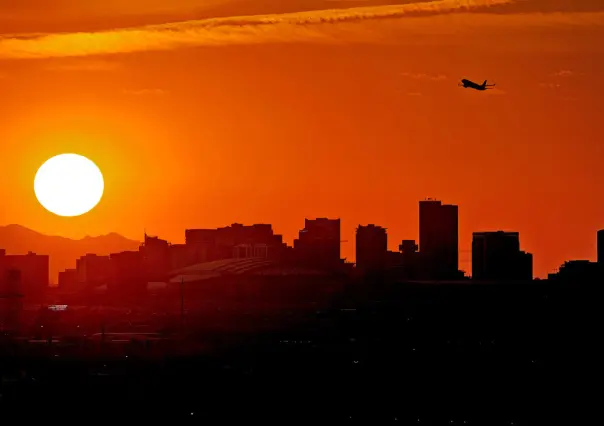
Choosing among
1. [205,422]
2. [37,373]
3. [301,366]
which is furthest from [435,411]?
[37,373]

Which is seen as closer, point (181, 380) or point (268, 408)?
point (268, 408)

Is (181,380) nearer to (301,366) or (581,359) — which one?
(301,366)

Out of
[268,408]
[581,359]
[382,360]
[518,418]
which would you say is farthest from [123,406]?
[581,359]

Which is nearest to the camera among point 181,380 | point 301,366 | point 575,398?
point 575,398

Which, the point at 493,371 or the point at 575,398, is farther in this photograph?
the point at 493,371

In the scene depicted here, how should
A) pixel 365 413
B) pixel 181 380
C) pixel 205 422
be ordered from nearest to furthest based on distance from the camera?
pixel 205 422 → pixel 365 413 → pixel 181 380

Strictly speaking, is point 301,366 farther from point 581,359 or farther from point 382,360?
point 581,359

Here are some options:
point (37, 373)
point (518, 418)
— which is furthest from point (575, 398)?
point (37, 373)

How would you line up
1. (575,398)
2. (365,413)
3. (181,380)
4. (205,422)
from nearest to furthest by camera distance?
(205,422) → (365,413) → (575,398) → (181,380)

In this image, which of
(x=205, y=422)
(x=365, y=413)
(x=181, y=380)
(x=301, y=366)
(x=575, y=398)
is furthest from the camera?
(x=301, y=366)
